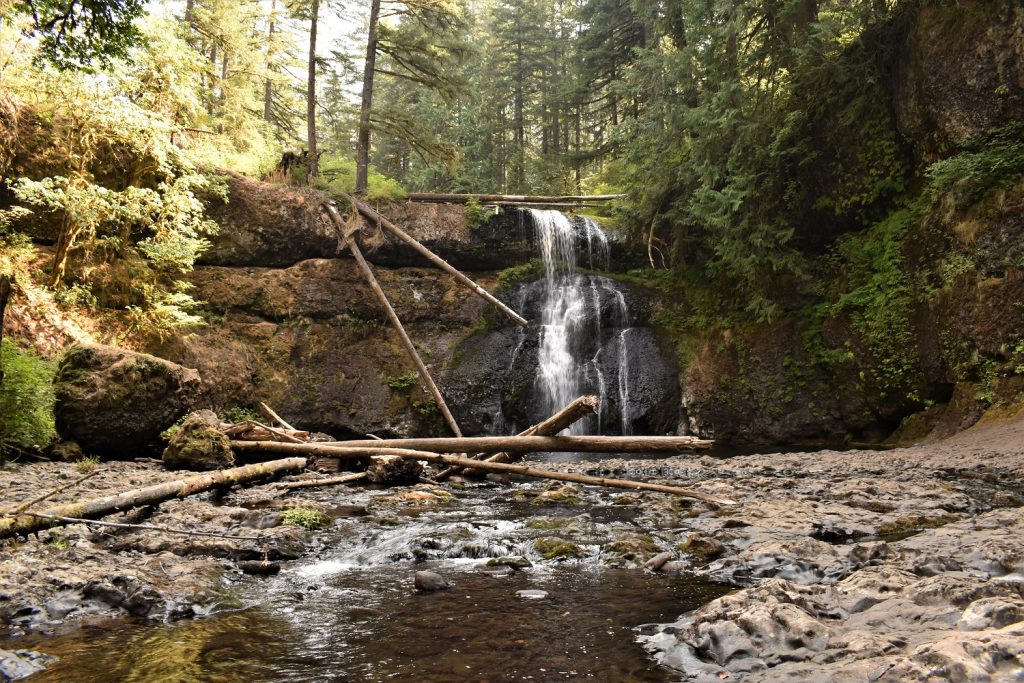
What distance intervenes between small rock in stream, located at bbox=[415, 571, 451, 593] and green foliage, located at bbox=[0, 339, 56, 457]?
753 cm

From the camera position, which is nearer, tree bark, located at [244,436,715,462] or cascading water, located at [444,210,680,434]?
tree bark, located at [244,436,715,462]

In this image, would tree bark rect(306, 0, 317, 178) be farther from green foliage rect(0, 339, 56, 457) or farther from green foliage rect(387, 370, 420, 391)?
A: green foliage rect(0, 339, 56, 457)

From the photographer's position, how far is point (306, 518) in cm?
607

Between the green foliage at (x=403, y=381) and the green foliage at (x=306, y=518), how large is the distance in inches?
398

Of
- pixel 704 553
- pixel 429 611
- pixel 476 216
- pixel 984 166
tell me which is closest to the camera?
pixel 429 611

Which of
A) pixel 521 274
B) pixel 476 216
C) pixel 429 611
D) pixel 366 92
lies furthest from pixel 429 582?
pixel 366 92

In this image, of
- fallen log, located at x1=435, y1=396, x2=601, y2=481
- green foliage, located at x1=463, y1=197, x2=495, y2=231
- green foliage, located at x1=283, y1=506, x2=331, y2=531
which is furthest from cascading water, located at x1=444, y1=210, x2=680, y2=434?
green foliage, located at x1=283, y1=506, x2=331, y2=531

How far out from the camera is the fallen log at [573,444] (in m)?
6.62

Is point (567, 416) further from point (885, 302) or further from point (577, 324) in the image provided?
point (885, 302)

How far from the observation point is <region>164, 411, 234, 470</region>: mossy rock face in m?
8.69

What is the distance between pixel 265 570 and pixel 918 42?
53.3 feet

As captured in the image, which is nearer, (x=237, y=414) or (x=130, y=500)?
(x=130, y=500)

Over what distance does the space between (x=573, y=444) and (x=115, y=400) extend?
7297 millimetres

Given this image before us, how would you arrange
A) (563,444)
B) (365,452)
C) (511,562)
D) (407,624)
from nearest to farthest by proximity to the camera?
1. (407,624)
2. (511,562)
3. (563,444)
4. (365,452)
